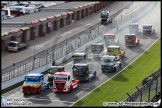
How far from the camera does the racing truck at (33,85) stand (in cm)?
6000

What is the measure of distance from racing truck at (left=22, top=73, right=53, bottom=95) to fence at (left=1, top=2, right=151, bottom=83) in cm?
452

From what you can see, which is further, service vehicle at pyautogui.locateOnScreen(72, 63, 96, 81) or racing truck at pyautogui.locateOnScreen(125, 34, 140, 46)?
racing truck at pyautogui.locateOnScreen(125, 34, 140, 46)

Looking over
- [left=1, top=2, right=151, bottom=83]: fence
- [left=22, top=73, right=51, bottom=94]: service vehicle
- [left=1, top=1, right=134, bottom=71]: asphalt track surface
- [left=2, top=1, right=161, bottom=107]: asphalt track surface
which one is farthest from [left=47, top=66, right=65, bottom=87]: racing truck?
[left=1, top=1, right=134, bottom=71]: asphalt track surface

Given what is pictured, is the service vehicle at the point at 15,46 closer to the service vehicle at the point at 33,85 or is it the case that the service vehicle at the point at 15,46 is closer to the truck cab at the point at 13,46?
the truck cab at the point at 13,46

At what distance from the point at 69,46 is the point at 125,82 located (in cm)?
2362

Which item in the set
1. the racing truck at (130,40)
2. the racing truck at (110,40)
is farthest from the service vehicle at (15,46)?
the racing truck at (130,40)

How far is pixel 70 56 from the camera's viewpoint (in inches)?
3300

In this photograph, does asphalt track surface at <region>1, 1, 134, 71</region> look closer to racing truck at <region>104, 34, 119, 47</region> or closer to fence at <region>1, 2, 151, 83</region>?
fence at <region>1, 2, 151, 83</region>

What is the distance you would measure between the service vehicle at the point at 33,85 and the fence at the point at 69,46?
14.8ft

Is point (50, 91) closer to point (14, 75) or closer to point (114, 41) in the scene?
point (14, 75)

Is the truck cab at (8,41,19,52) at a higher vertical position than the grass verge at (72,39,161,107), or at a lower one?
higher

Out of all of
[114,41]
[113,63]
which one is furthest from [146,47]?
[113,63]

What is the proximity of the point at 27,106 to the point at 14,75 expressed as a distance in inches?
467

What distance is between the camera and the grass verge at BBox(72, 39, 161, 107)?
5744cm
